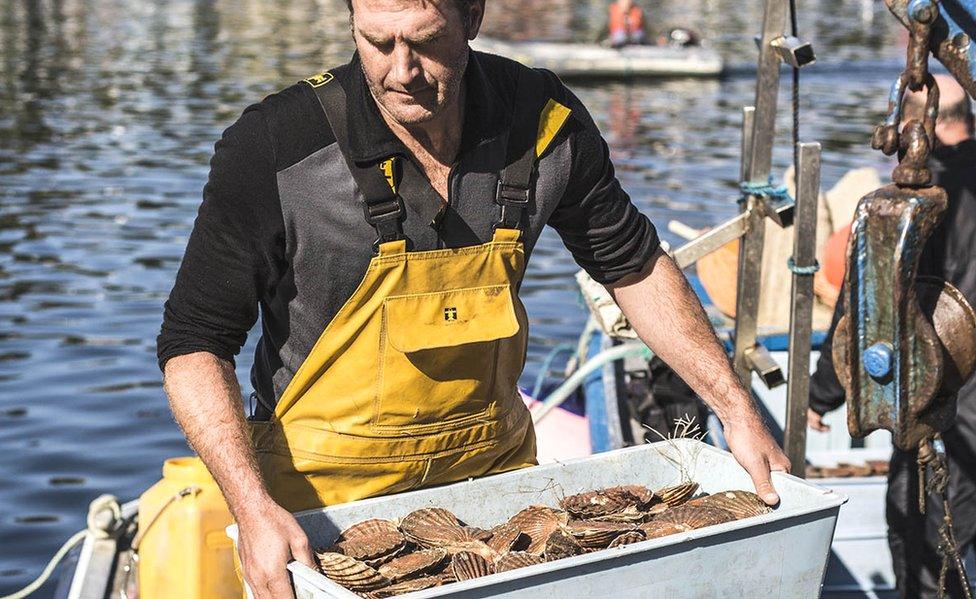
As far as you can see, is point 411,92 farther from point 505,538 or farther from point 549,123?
point 505,538

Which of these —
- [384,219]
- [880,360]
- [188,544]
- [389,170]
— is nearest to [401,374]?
[384,219]

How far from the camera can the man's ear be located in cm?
290

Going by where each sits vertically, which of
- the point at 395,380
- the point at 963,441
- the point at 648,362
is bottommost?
the point at 648,362

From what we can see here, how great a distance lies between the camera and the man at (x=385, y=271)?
2.86m

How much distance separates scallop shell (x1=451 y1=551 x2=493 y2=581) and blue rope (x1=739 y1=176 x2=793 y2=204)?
2.53 metres

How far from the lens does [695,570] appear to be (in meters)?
2.62

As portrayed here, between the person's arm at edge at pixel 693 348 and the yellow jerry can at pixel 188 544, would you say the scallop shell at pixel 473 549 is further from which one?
the yellow jerry can at pixel 188 544

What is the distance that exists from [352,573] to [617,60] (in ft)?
74.6

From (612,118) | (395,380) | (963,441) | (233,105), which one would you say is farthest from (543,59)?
(395,380)

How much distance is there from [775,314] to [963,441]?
1.91 m

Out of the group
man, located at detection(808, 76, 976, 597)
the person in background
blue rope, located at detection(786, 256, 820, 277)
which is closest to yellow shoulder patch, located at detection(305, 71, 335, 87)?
blue rope, located at detection(786, 256, 820, 277)

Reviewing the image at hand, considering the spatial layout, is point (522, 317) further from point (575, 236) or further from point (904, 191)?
point (904, 191)

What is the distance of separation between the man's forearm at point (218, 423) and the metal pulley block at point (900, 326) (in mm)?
1185

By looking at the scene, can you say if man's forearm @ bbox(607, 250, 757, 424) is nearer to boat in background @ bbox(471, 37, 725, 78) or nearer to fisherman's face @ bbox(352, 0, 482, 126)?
fisherman's face @ bbox(352, 0, 482, 126)
